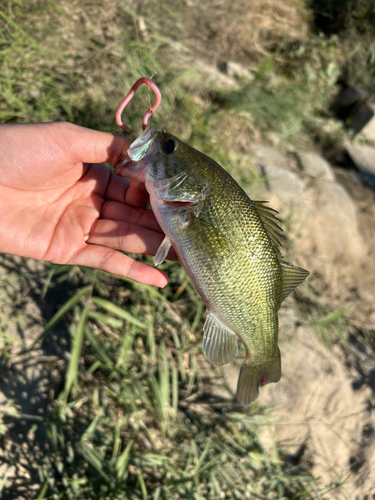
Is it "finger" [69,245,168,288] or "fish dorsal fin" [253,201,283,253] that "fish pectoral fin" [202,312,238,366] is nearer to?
"finger" [69,245,168,288]

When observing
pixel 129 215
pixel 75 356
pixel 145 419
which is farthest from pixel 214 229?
pixel 145 419

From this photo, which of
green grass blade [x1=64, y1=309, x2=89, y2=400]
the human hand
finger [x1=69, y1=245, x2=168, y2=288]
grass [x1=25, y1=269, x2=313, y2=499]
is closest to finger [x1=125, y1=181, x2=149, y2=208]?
the human hand

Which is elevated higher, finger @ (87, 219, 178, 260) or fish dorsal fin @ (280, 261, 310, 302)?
fish dorsal fin @ (280, 261, 310, 302)

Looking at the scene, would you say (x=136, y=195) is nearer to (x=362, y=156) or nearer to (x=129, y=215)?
(x=129, y=215)

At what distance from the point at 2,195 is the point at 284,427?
3.16 m

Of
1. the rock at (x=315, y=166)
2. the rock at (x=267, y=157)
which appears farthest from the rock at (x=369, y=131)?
the rock at (x=267, y=157)

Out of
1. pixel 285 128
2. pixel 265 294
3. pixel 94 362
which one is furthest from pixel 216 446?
pixel 285 128

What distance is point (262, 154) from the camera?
5387 mm

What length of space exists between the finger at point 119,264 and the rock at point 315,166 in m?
4.33

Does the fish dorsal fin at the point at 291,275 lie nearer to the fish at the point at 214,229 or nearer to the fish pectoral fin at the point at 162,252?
the fish at the point at 214,229

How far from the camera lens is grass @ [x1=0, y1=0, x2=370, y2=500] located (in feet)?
8.09

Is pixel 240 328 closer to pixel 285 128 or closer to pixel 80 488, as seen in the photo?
pixel 80 488

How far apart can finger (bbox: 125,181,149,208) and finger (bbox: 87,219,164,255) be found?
0.18 meters

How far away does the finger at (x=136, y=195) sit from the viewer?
2225 millimetres
